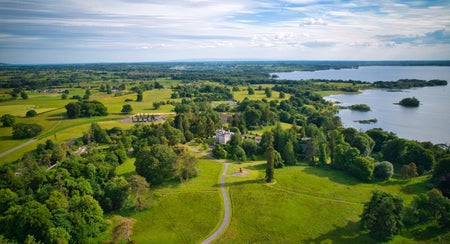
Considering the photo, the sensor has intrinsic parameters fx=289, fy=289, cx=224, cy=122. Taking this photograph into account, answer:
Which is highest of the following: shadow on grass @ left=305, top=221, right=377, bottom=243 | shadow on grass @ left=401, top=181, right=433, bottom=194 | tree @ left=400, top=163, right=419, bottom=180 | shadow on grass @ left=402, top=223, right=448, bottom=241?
tree @ left=400, top=163, right=419, bottom=180

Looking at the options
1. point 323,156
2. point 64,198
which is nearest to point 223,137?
point 323,156

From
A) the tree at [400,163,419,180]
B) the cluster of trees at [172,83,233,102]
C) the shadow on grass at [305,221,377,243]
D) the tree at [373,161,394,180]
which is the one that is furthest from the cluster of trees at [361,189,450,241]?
the cluster of trees at [172,83,233,102]

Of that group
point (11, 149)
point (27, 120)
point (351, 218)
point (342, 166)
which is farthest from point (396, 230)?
point (27, 120)

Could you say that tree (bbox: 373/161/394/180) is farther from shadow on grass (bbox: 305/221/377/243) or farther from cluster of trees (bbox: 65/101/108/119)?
cluster of trees (bbox: 65/101/108/119)

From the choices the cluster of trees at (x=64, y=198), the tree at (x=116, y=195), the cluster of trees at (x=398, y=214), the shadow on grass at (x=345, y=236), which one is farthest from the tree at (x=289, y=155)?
the tree at (x=116, y=195)

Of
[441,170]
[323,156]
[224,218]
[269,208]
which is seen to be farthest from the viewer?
[323,156]

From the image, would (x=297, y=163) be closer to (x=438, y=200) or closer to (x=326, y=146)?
(x=326, y=146)

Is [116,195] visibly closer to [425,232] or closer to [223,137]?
[223,137]
